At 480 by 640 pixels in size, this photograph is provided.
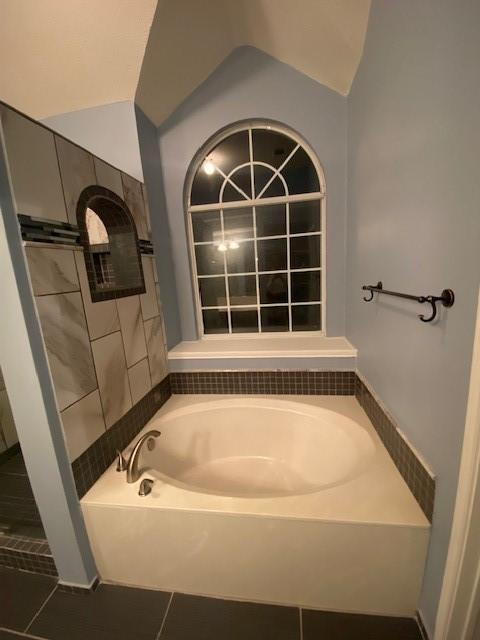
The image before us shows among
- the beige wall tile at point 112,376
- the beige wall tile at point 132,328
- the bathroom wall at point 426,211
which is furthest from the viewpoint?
the beige wall tile at point 132,328

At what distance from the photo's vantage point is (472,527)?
28.6 inches

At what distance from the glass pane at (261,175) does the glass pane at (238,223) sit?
0.19 meters

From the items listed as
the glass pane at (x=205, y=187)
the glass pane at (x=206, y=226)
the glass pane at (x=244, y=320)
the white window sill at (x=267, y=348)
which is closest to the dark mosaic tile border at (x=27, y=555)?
the white window sill at (x=267, y=348)

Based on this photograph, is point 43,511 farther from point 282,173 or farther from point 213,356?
point 282,173

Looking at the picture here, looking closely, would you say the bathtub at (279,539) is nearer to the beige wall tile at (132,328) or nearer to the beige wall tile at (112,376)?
the beige wall tile at (112,376)

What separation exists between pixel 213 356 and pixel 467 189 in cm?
155

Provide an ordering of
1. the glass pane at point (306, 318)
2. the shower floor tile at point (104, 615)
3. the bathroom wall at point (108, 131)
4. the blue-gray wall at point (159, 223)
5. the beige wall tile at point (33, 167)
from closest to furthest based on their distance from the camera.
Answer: the beige wall tile at point (33, 167) < the shower floor tile at point (104, 615) < the bathroom wall at point (108, 131) < the blue-gray wall at point (159, 223) < the glass pane at point (306, 318)

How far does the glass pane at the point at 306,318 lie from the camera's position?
209 centimetres

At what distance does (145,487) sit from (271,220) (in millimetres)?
1870

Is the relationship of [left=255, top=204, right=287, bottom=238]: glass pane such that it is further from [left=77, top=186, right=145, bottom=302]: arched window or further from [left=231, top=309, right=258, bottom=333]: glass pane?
[left=77, top=186, right=145, bottom=302]: arched window

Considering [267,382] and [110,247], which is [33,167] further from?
[267,382]

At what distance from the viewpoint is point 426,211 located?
85 centimetres

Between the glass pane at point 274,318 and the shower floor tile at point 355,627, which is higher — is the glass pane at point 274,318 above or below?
above

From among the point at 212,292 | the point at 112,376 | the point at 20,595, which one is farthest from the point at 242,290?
the point at 20,595
